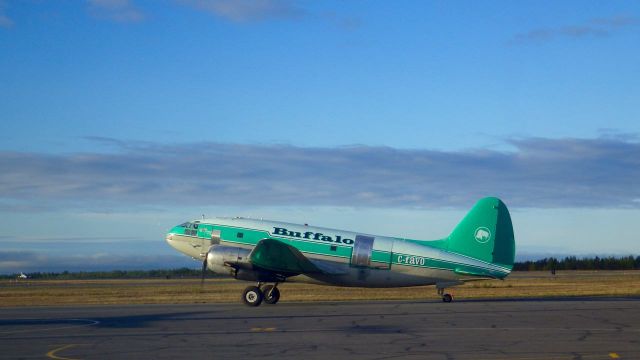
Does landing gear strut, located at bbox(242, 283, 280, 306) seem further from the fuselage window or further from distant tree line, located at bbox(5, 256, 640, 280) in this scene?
distant tree line, located at bbox(5, 256, 640, 280)

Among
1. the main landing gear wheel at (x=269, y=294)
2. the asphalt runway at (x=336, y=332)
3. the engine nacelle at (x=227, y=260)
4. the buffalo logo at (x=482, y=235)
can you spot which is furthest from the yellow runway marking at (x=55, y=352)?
the buffalo logo at (x=482, y=235)

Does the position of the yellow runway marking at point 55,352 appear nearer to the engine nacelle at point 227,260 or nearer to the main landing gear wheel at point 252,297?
the engine nacelle at point 227,260

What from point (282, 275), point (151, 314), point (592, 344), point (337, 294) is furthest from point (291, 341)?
point (337, 294)

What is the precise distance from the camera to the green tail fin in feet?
105

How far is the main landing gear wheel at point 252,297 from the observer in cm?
3136

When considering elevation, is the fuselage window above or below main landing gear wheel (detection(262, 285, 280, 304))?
above

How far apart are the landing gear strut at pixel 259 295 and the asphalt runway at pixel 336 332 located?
79.6 inches

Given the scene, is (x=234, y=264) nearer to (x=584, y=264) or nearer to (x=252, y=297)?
(x=252, y=297)

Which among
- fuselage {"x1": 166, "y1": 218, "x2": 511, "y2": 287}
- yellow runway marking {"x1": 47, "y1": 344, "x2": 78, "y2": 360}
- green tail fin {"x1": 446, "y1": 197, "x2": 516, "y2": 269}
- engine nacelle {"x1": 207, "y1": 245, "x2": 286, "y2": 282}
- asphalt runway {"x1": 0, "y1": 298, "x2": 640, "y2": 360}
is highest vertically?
green tail fin {"x1": 446, "y1": 197, "x2": 516, "y2": 269}


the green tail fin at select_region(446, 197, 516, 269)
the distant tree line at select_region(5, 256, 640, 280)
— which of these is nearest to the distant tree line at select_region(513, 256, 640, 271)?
the distant tree line at select_region(5, 256, 640, 280)

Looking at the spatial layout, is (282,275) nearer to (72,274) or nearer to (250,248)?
(250,248)

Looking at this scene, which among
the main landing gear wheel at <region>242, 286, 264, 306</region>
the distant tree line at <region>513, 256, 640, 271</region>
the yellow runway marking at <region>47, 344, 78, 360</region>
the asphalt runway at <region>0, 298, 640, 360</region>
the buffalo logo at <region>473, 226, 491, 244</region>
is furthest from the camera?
the distant tree line at <region>513, 256, 640, 271</region>

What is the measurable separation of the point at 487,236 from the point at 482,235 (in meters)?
0.22

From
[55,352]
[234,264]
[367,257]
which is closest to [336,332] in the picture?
[55,352]
